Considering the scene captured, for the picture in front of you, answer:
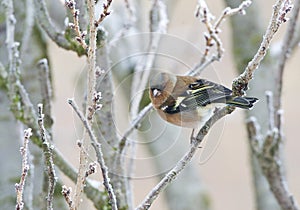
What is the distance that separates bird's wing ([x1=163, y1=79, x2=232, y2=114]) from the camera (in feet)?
5.11

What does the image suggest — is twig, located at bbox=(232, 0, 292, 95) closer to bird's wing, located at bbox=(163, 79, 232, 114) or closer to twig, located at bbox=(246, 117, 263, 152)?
bird's wing, located at bbox=(163, 79, 232, 114)

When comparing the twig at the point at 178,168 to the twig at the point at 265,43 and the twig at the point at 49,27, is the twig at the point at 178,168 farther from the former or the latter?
the twig at the point at 49,27

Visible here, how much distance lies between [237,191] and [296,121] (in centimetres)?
97

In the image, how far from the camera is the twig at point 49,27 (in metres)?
1.74

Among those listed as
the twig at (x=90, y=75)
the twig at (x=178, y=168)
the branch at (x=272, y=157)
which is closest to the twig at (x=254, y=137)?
the branch at (x=272, y=157)

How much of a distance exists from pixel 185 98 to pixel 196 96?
0.10ft

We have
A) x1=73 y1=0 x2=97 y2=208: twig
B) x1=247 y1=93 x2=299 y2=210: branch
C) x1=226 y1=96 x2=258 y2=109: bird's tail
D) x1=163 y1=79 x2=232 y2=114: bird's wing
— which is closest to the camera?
x1=73 y1=0 x2=97 y2=208: twig

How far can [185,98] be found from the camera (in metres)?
1.63

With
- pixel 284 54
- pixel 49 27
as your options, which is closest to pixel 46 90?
pixel 49 27

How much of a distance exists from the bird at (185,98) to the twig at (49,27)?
276 millimetres

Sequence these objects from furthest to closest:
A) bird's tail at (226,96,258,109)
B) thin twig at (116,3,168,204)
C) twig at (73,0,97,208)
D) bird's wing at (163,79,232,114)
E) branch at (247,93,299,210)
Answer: branch at (247,93,299,210), thin twig at (116,3,168,204), bird's wing at (163,79,232,114), bird's tail at (226,96,258,109), twig at (73,0,97,208)

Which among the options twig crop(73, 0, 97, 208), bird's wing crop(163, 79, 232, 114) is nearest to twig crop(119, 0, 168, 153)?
bird's wing crop(163, 79, 232, 114)

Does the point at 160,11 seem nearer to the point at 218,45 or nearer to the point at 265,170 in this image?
the point at 218,45

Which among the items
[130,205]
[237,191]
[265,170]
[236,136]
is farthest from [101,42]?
[236,136]
